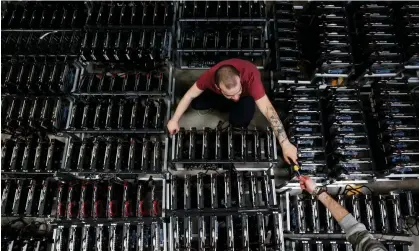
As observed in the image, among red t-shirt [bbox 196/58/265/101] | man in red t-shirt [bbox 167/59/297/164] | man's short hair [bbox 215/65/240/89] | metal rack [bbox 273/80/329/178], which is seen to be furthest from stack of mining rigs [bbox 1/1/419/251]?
man's short hair [bbox 215/65/240/89]

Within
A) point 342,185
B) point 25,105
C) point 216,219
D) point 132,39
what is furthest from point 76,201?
point 342,185

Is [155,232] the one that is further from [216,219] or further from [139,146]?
[139,146]

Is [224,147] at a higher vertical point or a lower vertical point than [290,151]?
higher

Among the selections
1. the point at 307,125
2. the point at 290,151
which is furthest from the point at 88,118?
the point at 307,125

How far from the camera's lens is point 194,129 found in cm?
394

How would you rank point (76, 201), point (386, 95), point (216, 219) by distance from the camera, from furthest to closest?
1. point (386, 95)
2. point (76, 201)
3. point (216, 219)

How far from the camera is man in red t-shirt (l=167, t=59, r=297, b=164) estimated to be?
9.53ft

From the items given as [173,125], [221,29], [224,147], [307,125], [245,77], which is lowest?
[224,147]

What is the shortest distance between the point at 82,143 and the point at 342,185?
337 cm

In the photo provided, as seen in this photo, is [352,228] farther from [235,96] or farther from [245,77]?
[245,77]

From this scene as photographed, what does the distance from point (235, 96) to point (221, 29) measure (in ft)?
6.07

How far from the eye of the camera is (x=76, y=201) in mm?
3959

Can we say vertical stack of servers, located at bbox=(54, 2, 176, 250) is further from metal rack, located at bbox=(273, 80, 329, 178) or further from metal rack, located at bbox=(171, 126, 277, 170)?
metal rack, located at bbox=(273, 80, 329, 178)

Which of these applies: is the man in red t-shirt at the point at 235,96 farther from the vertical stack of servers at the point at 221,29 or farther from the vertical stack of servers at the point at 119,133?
the vertical stack of servers at the point at 221,29
